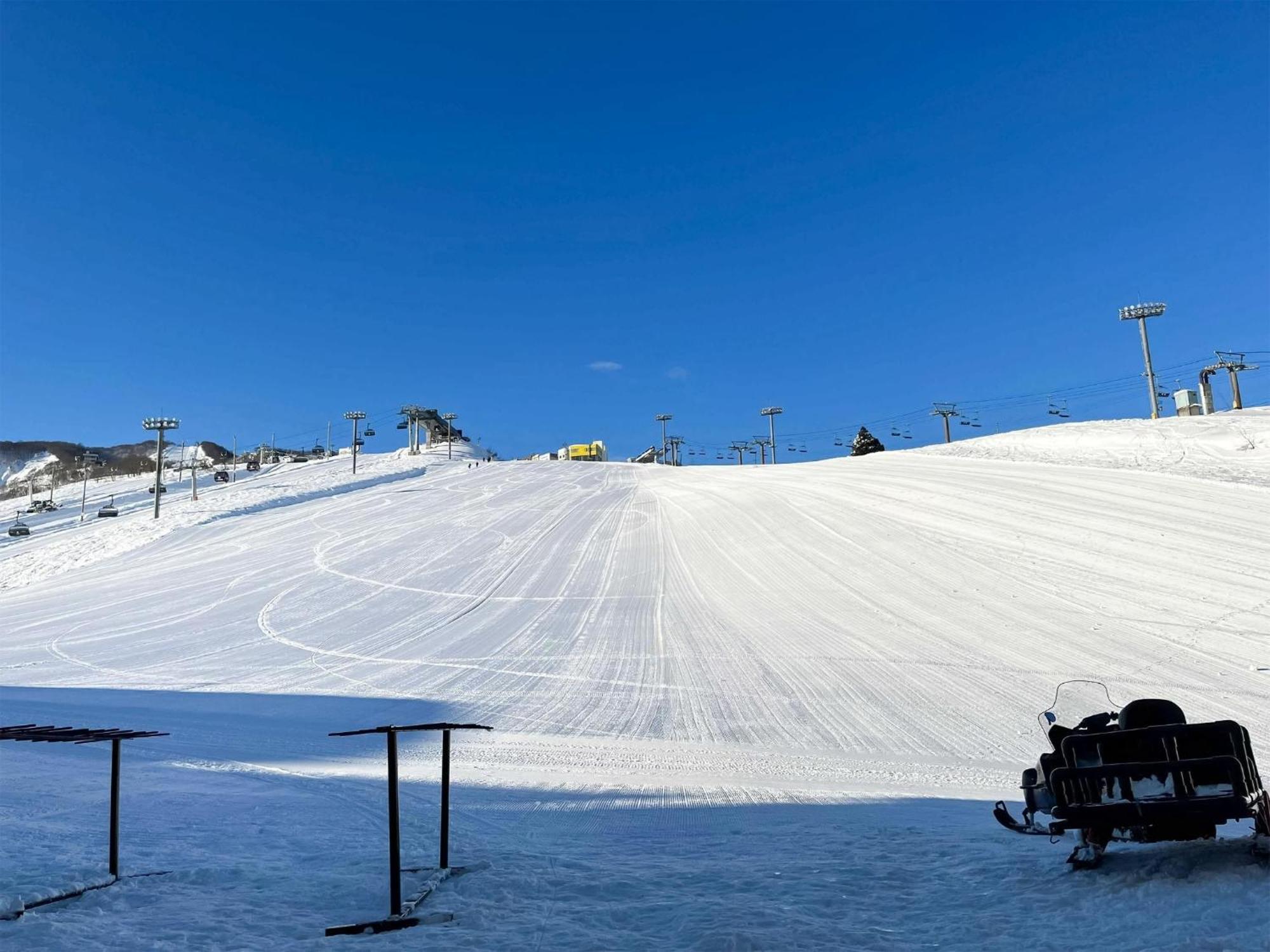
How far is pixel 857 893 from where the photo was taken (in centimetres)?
507

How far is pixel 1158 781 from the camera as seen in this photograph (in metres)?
4.48

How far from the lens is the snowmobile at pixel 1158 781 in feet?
14.3

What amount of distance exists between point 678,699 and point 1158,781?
9220mm

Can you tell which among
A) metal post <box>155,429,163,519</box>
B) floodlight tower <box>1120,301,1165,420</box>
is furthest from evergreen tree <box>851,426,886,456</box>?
metal post <box>155,429,163,519</box>

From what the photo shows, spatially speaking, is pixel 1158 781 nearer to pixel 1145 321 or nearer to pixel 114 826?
pixel 114 826

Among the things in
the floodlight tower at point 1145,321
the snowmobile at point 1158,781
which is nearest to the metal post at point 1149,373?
the floodlight tower at point 1145,321

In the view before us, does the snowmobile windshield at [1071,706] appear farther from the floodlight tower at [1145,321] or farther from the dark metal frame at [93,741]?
the floodlight tower at [1145,321]

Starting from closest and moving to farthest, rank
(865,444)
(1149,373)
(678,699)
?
(678,699), (1149,373), (865,444)

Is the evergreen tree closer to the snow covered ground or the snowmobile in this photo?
the snow covered ground

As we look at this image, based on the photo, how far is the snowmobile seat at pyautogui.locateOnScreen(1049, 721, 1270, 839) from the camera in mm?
4336

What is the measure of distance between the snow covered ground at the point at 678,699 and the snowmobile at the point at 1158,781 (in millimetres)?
270

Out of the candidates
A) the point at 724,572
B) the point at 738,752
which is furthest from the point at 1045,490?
the point at 738,752

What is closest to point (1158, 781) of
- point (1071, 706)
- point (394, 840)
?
point (1071, 706)

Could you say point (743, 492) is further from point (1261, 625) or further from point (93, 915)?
point (93, 915)
